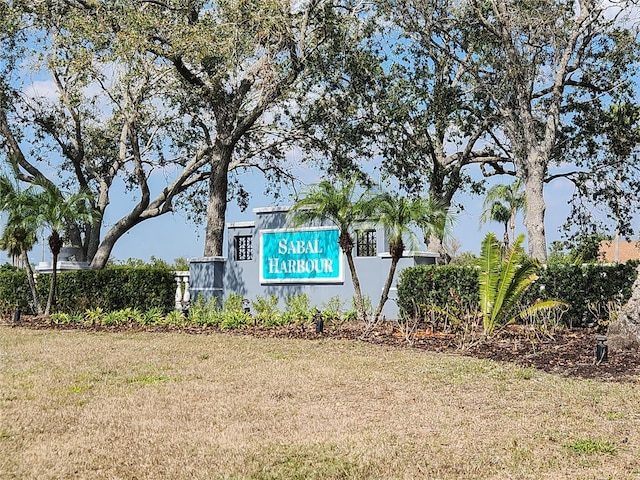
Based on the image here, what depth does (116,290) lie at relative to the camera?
19.1m

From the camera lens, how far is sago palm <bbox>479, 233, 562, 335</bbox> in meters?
12.3

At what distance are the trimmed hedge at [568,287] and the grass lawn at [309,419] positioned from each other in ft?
14.1

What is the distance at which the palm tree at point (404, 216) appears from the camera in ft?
46.3

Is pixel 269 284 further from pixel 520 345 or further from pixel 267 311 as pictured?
pixel 520 345

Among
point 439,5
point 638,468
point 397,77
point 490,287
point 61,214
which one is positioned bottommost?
point 638,468

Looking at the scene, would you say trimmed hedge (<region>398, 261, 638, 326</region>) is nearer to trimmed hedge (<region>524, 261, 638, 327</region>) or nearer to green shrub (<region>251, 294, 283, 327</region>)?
trimmed hedge (<region>524, 261, 638, 327</region>)

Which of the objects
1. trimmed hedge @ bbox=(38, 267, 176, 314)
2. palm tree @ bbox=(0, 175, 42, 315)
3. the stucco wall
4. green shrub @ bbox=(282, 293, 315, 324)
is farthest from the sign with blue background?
palm tree @ bbox=(0, 175, 42, 315)

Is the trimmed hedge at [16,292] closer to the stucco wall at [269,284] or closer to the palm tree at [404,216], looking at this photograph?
the stucco wall at [269,284]

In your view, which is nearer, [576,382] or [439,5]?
[576,382]

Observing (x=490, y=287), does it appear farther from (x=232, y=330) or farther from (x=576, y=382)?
(x=232, y=330)

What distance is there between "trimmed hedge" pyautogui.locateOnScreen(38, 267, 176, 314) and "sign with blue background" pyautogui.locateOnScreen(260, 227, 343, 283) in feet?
8.50

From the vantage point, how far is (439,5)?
21359 millimetres

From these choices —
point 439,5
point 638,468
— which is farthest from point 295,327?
point 439,5

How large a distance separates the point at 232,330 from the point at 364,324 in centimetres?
272
